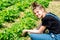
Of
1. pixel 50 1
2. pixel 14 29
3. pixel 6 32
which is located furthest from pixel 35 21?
pixel 50 1

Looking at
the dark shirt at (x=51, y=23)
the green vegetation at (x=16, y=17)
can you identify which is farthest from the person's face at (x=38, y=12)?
the green vegetation at (x=16, y=17)

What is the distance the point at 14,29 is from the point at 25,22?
944mm

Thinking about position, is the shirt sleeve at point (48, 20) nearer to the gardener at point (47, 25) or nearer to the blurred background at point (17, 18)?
the gardener at point (47, 25)

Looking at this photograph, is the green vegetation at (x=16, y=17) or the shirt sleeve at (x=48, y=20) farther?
the green vegetation at (x=16, y=17)

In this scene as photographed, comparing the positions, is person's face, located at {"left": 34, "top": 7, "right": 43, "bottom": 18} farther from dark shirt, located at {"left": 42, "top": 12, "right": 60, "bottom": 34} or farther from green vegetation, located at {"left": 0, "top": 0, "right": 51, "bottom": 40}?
green vegetation, located at {"left": 0, "top": 0, "right": 51, "bottom": 40}

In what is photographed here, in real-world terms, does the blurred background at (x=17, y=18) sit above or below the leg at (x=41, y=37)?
below

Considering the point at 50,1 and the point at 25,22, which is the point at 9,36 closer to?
the point at 25,22

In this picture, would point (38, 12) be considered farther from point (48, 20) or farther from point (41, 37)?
point (41, 37)

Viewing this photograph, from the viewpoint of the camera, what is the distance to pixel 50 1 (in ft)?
40.9

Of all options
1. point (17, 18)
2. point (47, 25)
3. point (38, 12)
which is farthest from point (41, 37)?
point (17, 18)

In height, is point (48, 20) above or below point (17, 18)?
above

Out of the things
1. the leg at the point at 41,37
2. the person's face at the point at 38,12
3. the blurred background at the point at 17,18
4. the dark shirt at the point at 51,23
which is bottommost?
the blurred background at the point at 17,18

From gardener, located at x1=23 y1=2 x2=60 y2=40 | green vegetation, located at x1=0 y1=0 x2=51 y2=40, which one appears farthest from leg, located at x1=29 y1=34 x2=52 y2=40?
green vegetation, located at x1=0 y1=0 x2=51 y2=40

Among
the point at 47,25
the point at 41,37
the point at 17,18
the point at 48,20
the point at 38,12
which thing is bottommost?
the point at 17,18
